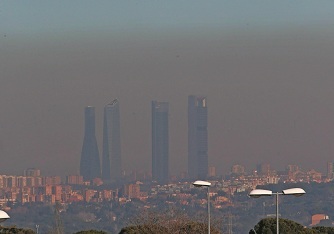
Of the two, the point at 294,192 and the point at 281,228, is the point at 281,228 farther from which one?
the point at 294,192

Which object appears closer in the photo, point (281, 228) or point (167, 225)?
point (281, 228)

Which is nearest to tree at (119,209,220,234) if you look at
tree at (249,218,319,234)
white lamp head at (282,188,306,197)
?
tree at (249,218,319,234)

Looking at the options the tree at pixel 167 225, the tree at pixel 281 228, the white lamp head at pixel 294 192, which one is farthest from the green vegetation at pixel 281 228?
the white lamp head at pixel 294 192

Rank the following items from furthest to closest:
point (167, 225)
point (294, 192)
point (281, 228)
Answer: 1. point (167, 225)
2. point (281, 228)
3. point (294, 192)

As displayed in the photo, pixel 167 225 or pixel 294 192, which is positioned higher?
pixel 294 192

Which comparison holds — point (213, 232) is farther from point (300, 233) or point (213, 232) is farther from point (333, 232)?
point (333, 232)

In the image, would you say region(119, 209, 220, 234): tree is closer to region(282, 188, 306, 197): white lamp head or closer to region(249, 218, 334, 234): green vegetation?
region(249, 218, 334, 234): green vegetation

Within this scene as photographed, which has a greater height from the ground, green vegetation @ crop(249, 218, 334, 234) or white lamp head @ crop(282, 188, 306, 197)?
white lamp head @ crop(282, 188, 306, 197)

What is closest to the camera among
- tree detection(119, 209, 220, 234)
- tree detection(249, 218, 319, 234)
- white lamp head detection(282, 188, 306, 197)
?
white lamp head detection(282, 188, 306, 197)

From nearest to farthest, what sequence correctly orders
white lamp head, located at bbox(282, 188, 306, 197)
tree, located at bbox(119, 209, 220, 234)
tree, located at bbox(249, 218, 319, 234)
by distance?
white lamp head, located at bbox(282, 188, 306, 197), tree, located at bbox(249, 218, 319, 234), tree, located at bbox(119, 209, 220, 234)

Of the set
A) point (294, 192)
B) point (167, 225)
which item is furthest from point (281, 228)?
point (294, 192)

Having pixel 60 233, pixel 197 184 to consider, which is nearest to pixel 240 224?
pixel 60 233
